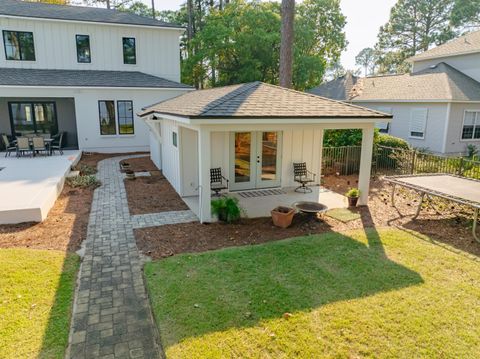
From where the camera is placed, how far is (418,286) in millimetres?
5477

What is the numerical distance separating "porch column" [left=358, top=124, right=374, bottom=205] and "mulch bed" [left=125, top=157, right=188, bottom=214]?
16.5ft

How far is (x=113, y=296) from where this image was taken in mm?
5148

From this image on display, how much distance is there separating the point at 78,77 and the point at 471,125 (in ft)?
72.8

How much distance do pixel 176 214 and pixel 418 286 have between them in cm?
574

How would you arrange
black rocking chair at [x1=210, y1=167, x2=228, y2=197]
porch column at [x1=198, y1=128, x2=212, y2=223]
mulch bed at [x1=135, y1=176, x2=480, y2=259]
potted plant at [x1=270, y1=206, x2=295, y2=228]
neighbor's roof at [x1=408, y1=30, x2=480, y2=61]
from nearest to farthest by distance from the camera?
mulch bed at [x1=135, y1=176, x2=480, y2=259] < porch column at [x1=198, y1=128, x2=212, y2=223] < potted plant at [x1=270, y1=206, x2=295, y2=228] < black rocking chair at [x1=210, y1=167, x2=228, y2=197] < neighbor's roof at [x1=408, y1=30, x2=480, y2=61]

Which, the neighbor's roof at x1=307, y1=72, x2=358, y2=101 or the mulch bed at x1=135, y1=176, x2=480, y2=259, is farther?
the neighbor's roof at x1=307, y1=72, x2=358, y2=101

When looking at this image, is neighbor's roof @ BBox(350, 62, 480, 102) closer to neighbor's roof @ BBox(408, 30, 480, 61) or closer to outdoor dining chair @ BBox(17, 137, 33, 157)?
neighbor's roof @ BBox(408, 30, 480, 61)

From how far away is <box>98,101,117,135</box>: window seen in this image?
18734mm

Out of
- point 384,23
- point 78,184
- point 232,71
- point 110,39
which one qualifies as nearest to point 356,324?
point 78,184

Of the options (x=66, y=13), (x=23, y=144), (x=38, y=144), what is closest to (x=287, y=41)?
(x=38, y=144)

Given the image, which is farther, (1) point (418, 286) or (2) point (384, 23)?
(2) point (384, 23)

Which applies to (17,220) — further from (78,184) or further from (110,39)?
(110,39)

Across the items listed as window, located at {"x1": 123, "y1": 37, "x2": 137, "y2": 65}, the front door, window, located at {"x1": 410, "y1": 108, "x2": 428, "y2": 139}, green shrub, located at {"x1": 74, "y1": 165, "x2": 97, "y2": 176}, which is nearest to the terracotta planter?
the front door

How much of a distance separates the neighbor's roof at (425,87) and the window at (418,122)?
2.64ft
